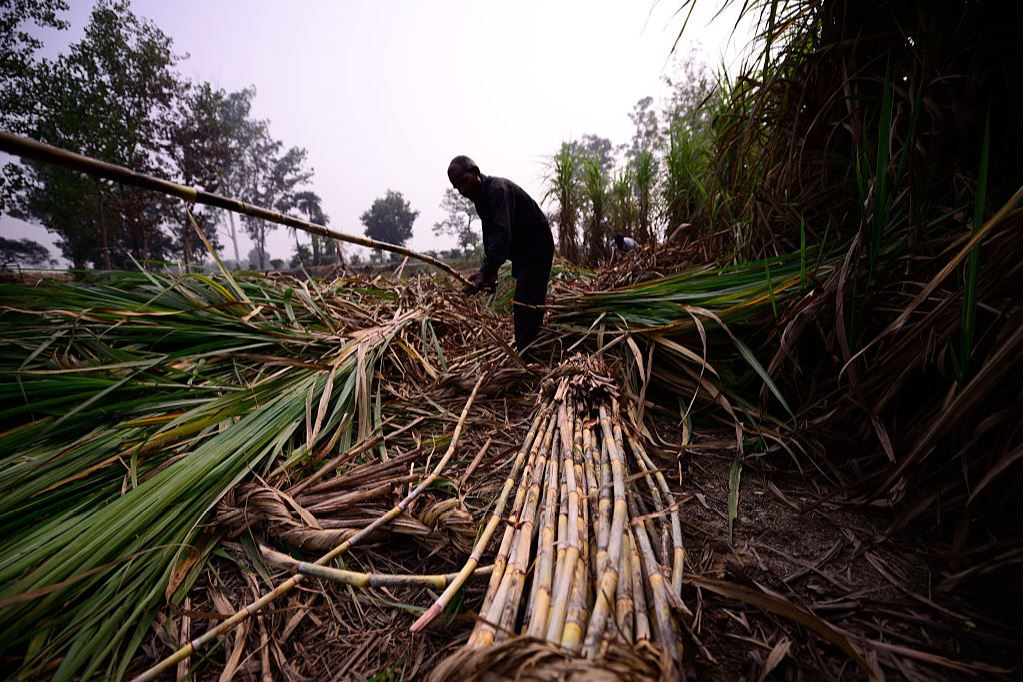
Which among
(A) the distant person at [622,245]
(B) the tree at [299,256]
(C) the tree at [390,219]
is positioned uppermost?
(C) the tree at [390,219]

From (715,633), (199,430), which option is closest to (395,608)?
(715,633)

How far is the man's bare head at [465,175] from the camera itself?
2615 millimetres

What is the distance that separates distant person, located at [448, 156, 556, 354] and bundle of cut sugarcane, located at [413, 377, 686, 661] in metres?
1.46

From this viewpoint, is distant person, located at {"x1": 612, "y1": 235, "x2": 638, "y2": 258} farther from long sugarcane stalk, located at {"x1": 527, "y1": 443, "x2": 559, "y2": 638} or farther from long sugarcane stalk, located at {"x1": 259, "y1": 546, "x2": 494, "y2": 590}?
long sugarcane stalk, located at {"x1": 259, "y1": 546, "x2": 494, "y2": 590}

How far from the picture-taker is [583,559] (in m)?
0.76

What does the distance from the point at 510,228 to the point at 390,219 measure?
4246cm

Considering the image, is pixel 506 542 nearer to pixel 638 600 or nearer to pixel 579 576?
pixel 579 576

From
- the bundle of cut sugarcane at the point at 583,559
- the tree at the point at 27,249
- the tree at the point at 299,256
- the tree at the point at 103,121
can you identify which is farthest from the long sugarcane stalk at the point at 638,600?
the tree at the point at 27,249

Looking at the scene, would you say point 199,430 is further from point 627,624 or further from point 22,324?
point 627,624

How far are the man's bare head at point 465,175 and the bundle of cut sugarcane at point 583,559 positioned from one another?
6.87 ft

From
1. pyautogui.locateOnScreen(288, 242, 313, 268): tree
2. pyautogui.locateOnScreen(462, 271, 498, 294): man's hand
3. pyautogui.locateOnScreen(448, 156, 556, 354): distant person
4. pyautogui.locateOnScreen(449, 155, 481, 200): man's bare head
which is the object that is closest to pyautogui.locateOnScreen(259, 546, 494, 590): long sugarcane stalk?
pyautogui.locateOnScreen(448, 156, 556, 354): distant person

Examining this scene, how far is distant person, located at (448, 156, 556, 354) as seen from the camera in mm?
2602

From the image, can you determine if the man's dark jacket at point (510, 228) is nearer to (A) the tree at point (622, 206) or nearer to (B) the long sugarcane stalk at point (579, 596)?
(B) the long sugarcane stalk at point (579, 596)

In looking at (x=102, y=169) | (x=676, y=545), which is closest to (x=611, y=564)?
(x=676, y=545)
